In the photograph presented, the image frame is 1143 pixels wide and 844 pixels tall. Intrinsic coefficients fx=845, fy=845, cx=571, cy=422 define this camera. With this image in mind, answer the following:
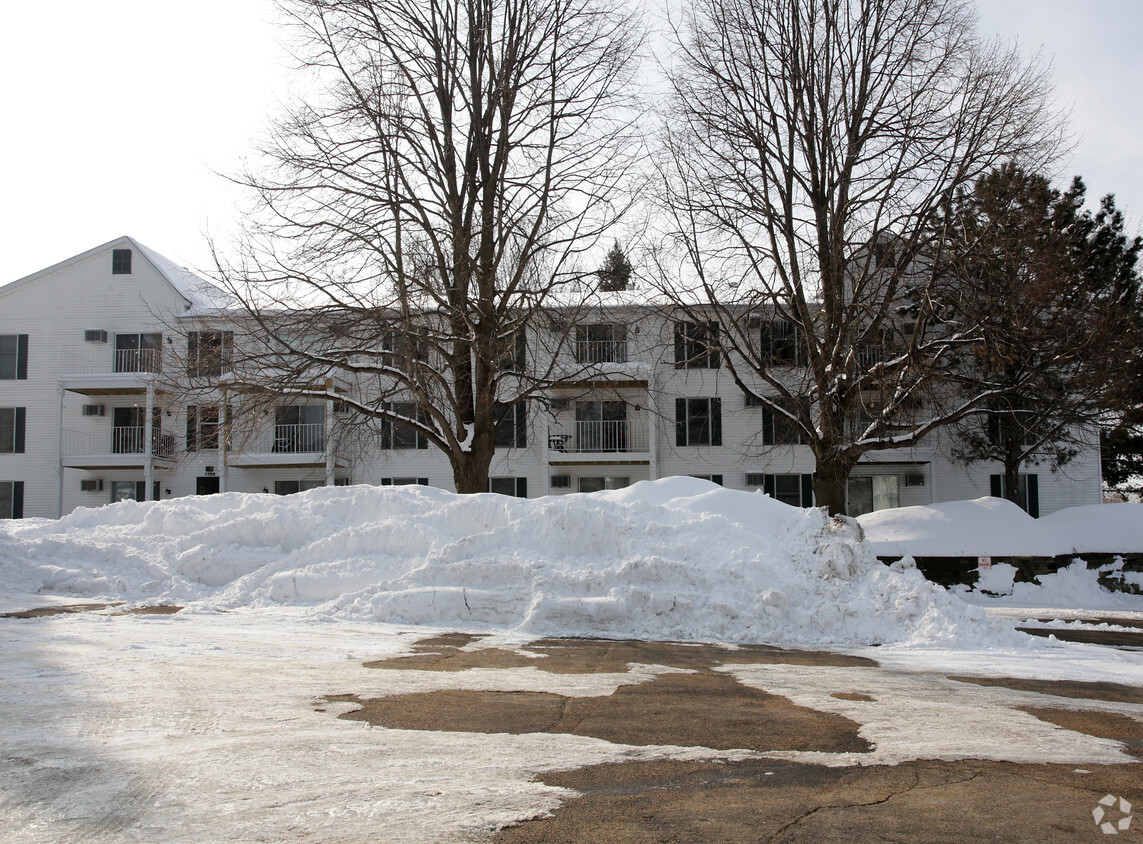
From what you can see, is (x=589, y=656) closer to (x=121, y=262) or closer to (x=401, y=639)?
(x=401, y=639)

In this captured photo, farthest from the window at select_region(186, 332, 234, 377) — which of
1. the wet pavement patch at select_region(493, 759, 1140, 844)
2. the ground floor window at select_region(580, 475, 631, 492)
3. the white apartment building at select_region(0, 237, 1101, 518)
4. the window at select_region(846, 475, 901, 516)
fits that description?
the window at select_region(846, 475, 901, 516)

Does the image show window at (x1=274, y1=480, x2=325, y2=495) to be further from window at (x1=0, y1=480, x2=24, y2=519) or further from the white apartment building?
window at (x1=0, y1=480, x2=24, y2=519)

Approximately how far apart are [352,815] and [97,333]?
2937 centimetres

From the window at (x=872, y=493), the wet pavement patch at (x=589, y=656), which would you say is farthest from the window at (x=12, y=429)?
the window at (x=872, y=493)

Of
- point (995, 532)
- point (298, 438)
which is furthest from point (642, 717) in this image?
point (298, 438)

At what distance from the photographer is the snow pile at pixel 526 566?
10258mm

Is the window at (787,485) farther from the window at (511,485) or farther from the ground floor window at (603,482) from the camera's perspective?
the window at (511,485)

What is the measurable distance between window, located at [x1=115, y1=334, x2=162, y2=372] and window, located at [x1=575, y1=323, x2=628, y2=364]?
48.2 feet

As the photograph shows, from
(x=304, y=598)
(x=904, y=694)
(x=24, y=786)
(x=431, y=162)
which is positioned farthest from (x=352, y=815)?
(x=431, y=162)

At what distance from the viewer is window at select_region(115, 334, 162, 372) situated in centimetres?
2791

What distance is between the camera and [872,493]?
27703 millimetres

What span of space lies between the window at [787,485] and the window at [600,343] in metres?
5.68

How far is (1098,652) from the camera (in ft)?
31.9

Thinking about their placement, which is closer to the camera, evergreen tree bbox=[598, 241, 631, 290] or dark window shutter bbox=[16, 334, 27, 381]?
evergreen tree bbox=[598, 241, 631, 290]
